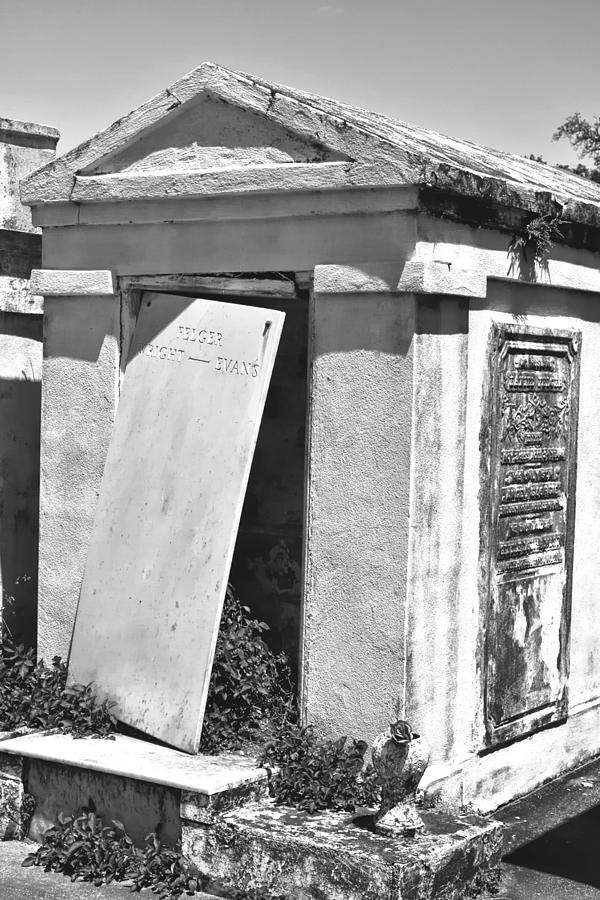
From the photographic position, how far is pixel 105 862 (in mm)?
5512

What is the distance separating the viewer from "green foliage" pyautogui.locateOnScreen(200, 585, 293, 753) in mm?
6074

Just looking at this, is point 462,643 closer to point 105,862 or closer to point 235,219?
point 105,862

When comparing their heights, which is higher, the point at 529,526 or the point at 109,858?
the point at 529,526

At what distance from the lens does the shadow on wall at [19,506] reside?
742 centimetres

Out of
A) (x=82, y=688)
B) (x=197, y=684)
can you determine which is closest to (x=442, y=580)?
(x=197, y=684)

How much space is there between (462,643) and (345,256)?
79.2 inches

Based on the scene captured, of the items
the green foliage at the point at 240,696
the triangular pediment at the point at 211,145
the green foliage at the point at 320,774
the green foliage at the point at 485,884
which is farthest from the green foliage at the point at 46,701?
the triangular pediment at the point at 211,145

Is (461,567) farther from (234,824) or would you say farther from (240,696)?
(234,824)

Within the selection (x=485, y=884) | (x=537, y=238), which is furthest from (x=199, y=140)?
(x=485, y=884)

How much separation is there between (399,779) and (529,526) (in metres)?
2.09

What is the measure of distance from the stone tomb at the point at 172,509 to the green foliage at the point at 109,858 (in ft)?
1.77

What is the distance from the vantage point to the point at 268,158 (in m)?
6.12

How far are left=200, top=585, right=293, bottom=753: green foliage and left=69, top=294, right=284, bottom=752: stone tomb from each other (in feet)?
A: 0.81

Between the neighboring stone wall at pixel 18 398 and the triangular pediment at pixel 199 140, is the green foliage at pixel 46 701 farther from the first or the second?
the triangular pediment at pixel 199 140
